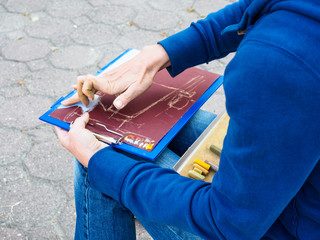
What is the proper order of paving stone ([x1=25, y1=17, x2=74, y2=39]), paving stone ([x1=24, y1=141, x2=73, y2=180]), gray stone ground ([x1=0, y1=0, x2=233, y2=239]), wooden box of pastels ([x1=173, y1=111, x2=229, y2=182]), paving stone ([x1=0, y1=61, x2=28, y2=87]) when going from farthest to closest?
paving stone ([x1=25, y1=17, x2=74, y2=39]) < paving stone ([x1=0, y1=61, x2=28, y2=87]) < paving stone ([x1=24, y1=141, x2=73, y2=180]) < gray stone ground ([x1=0, y1=0, x2=233, y2=239]) < wooden box of pastels ([x1=173, y1=111, x2=229, y2=182])

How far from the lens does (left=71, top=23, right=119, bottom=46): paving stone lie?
8.52ft

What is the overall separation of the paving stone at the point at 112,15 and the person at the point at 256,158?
2031 mm

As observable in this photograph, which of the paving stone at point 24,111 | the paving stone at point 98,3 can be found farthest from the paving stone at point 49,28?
the paving stone at point 24,111

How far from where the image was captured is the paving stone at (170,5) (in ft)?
9.74

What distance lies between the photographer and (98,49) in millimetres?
2523

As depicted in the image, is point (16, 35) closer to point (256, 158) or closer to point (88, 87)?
point (88, 87)

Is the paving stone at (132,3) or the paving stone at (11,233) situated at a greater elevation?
the paving stone at (132,3)

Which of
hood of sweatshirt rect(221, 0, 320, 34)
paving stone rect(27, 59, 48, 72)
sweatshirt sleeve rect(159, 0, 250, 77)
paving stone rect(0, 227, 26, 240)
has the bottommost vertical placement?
paving stone rect(0, 227, 26, 240)

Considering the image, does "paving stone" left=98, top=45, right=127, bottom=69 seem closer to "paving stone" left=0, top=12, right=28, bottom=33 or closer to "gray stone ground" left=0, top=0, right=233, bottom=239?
"gray stone ground" left=0, top=0, right=233, bottom=239

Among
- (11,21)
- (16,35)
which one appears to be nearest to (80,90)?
(16,35)

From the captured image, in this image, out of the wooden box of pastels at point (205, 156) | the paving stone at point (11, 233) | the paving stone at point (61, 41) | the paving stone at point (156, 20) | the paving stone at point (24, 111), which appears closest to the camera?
the wooden box of pastels at point (205, 156)

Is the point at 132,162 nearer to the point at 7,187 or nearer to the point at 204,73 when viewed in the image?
the point at 204,73

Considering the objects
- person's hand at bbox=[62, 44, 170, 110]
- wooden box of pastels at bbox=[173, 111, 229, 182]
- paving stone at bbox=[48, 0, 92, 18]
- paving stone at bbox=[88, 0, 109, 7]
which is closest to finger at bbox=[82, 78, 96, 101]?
person's hand at bbox=[62, 44, 170, 110]

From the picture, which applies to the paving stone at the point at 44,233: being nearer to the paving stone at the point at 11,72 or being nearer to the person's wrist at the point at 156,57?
the person's wrist at the point at 156,57
